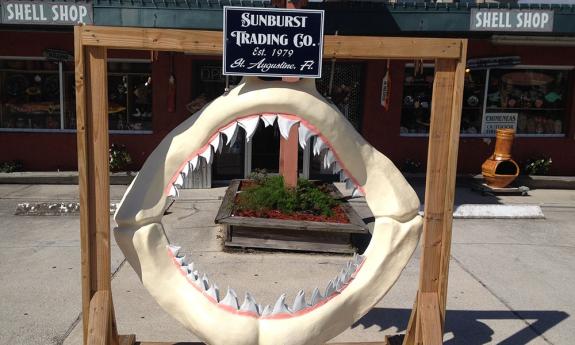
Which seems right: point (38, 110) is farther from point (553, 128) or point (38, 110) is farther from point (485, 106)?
point (553, 128)

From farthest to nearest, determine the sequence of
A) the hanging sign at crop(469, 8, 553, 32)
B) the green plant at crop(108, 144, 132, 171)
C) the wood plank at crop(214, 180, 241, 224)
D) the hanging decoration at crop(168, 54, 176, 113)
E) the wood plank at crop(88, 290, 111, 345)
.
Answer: the green plant at crop(108, 144, 132, 171) → the hanging decoration at crop(168, 54, 176, 113) → the hanging sign at crop(469, 8, 553, 32) → the wood plank at crop(214, 180, 241, 224) → the wood plank at crop(88, 290, 111, 345)

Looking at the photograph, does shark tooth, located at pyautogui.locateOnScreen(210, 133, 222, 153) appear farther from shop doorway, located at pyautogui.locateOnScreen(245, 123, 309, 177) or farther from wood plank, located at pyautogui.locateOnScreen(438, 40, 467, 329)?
shop doorway, located at pyautogui.locateOnScreen(245, 123, 309, 177)

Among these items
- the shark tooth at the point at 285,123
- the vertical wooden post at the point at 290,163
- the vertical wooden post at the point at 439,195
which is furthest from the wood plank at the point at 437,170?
the vertical wooden post at the point at 290,163

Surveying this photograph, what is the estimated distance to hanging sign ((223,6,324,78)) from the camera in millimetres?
3014

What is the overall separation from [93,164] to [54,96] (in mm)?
7871

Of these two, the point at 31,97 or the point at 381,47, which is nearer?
the point at 381,47

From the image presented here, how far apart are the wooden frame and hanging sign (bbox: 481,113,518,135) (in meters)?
8.01

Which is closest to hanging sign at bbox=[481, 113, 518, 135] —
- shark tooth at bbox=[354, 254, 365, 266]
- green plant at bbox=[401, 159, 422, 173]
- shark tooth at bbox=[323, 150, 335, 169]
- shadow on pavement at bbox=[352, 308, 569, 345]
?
green plant at bbox=[401, 159, 422, 173]

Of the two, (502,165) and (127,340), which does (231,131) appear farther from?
(502,165)

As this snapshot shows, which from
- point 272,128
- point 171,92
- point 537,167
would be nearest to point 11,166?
point 171,92

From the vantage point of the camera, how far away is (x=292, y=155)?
7793 mm

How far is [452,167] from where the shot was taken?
344 cm

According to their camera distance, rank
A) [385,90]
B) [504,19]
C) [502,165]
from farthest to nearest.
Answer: [502,165] < [385,90] < [504,19]

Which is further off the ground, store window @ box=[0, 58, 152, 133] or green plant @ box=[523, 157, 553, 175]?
store window @ box=[0, 58, 152, 133]
